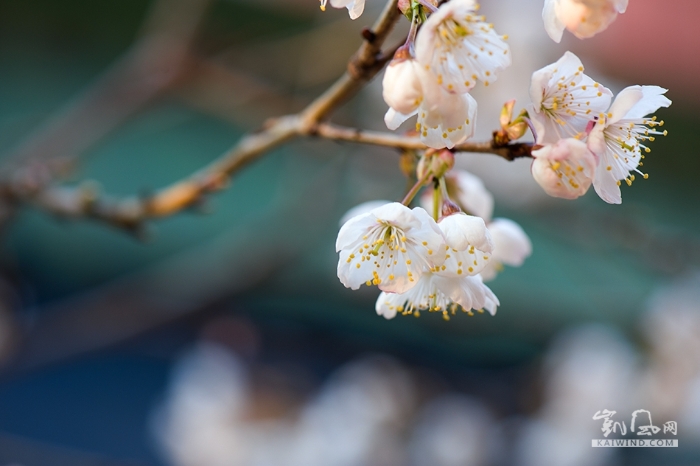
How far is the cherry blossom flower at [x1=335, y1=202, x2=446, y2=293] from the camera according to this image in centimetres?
43

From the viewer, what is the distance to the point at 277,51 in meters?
2.26

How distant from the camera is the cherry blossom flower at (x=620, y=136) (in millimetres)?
419

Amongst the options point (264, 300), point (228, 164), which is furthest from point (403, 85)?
point (264, 300)

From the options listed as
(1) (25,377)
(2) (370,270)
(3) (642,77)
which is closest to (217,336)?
(1) (25,377)

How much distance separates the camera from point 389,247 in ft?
1.59

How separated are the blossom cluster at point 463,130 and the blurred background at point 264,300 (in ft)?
3.60

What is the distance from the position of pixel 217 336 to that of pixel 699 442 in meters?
1.88

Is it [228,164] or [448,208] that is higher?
[228,164]

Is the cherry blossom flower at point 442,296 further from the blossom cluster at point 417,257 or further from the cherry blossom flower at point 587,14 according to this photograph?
the cherry blossom flower at point 587,14

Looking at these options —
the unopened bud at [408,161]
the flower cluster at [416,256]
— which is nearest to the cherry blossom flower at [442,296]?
the flower cluster at [416,256]

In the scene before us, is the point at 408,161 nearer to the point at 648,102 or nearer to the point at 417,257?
the point at 417,257

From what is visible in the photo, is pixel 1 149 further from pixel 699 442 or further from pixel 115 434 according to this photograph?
pixel 699 442

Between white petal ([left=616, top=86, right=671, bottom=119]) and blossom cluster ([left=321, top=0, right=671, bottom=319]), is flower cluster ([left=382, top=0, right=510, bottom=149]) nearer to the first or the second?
blossom cluster ([left=321, top=0, right=671, bottom=319])

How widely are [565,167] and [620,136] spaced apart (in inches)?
4.9
